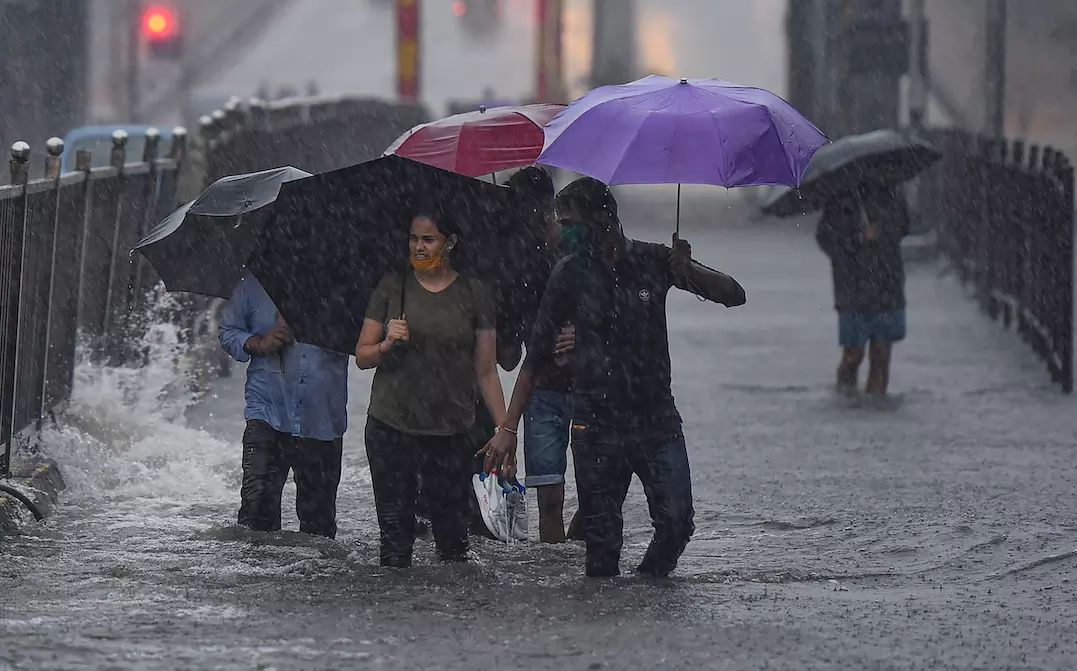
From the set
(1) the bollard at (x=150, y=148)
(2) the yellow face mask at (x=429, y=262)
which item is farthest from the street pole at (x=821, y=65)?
(2) the yellow face mask at (x=429, y=262)

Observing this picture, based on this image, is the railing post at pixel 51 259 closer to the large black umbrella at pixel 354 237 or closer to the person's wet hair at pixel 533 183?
the large black umbrella at pixel 354 237

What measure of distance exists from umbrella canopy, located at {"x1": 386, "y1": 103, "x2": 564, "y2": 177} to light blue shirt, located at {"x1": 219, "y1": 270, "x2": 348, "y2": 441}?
2.74 ft

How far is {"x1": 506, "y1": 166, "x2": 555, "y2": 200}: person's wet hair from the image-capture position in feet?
26.9

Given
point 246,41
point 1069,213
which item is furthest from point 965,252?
point 246,41

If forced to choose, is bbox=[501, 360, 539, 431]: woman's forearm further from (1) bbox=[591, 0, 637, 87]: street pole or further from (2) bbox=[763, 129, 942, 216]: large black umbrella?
(1) bbox=[591, 0, 637, 87]: street pole

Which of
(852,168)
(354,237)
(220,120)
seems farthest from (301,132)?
(354,237)

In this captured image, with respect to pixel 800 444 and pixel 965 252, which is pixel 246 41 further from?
pixel 800 444

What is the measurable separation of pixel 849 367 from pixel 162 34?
84.8 ft

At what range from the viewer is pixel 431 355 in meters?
7.53

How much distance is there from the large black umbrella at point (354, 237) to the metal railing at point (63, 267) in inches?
57.6

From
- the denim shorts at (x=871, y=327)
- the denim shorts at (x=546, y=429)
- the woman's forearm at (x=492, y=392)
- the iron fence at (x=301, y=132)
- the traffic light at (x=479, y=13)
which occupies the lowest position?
the denim shorts at (x=871, y=327)

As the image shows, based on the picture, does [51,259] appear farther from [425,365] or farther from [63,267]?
[425,365]

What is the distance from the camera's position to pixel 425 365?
7547 mm

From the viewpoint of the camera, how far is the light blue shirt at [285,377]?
324 inches
